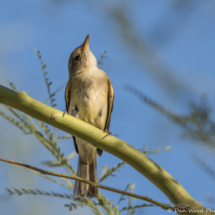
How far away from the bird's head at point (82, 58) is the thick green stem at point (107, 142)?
3.30 m

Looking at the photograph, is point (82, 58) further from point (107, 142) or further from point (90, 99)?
point (107, 142)

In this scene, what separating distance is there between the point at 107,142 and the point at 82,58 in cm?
366

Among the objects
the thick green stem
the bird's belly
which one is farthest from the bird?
the thick green stem

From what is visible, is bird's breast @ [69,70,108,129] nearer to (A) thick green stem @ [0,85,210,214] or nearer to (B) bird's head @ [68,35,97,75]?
(B) bird's head @ [68,35,97,75]

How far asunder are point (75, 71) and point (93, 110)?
123 centimetres

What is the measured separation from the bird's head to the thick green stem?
10.8 ft

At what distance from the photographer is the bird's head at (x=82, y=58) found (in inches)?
217

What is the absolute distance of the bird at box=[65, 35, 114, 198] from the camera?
4617mm

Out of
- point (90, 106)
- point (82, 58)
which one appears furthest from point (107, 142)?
Result: point (82, 58)

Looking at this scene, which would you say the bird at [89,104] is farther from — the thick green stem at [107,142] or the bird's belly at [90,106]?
the thick green stem at [107,142]

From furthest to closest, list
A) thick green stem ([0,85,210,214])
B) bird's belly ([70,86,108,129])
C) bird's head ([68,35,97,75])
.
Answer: bird's head ([68,35,97,75])
bird's belly ([70,86,108,129])
thick green stem ([0,85,210,214])

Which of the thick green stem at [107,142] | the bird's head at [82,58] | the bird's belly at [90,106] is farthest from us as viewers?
the bird's head at [82,58]

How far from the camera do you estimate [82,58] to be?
223 inches

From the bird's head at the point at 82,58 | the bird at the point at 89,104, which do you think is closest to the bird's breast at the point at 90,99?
the bird at the point at 89,104
